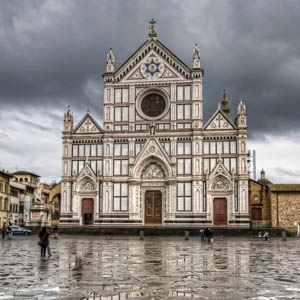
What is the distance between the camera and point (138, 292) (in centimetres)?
1248

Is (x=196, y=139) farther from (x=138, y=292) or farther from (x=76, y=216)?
(x=138, y=292)

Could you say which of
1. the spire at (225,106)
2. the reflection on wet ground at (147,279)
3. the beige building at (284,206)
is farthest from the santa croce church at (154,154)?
the reflection on wet ground at (147,279)

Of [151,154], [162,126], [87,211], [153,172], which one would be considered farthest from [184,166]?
[87,211]

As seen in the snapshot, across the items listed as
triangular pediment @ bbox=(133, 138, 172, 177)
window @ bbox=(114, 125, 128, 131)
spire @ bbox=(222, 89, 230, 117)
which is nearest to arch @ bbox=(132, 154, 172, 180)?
triangular pediment @ bbox=(133, 138, 172, 177)

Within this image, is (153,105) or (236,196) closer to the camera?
(236,196)

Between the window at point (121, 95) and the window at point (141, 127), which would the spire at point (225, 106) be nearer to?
the window at point (141, 127)

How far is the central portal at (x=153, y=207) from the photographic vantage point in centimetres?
5784

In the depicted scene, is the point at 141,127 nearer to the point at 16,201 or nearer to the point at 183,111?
the point at 183,111

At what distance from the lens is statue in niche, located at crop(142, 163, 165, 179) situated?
58.7 m

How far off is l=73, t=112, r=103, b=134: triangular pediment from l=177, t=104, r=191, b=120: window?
10051 mm

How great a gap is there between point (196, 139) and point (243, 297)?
45828 mm

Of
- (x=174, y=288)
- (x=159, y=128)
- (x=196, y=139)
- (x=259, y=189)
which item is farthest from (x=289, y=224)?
(x=174, y=288)

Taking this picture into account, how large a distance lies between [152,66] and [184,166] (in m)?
13.5

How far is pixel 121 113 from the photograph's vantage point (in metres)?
59.9
